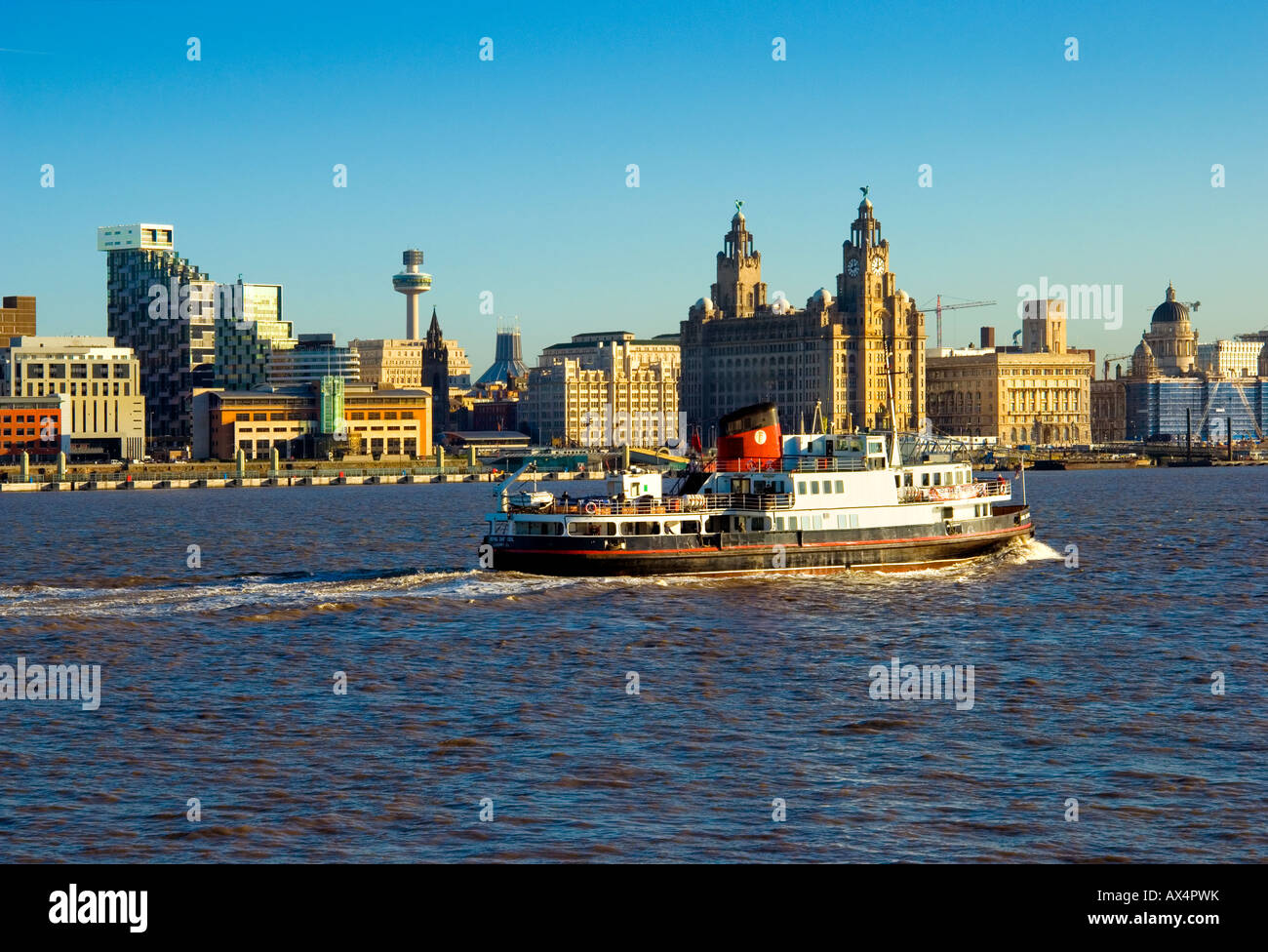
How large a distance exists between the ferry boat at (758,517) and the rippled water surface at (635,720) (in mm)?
1600

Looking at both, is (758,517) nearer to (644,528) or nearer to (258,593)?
(644,528)

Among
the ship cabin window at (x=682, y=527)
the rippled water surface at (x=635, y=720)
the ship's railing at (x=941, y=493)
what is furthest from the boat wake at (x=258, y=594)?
the ship's railing at (x=941, y=493)

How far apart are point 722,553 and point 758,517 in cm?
244

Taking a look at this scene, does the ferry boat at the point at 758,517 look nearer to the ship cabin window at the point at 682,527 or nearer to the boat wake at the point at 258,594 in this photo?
the ship cabin window at the point at 682,527

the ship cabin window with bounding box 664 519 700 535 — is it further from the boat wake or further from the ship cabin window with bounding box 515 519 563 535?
the boat wake

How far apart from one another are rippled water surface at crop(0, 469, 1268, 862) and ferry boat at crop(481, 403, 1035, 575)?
1.60m

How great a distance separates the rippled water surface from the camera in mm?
25750

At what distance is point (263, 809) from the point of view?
2733 cm

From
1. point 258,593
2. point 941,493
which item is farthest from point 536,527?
point 941,493

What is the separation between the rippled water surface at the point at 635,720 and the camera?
25750 mm

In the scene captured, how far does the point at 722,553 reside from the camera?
214ft

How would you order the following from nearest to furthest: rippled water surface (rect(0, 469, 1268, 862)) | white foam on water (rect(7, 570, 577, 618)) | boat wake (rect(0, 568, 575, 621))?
1. rippled water surface (rect(0, 469, 1268, 862))
2. boat wake (rect(0, 568, 575, 621))
3. white foam on water (rect(7, 570, 577, 618))

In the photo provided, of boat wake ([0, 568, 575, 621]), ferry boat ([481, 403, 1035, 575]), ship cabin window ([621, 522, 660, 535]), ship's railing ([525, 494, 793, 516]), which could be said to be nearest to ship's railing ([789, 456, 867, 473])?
ferry boat ([481, 403, 1035, 575])

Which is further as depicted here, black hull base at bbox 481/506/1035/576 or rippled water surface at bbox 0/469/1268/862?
black hull base at bbox 481/506/1035/576
